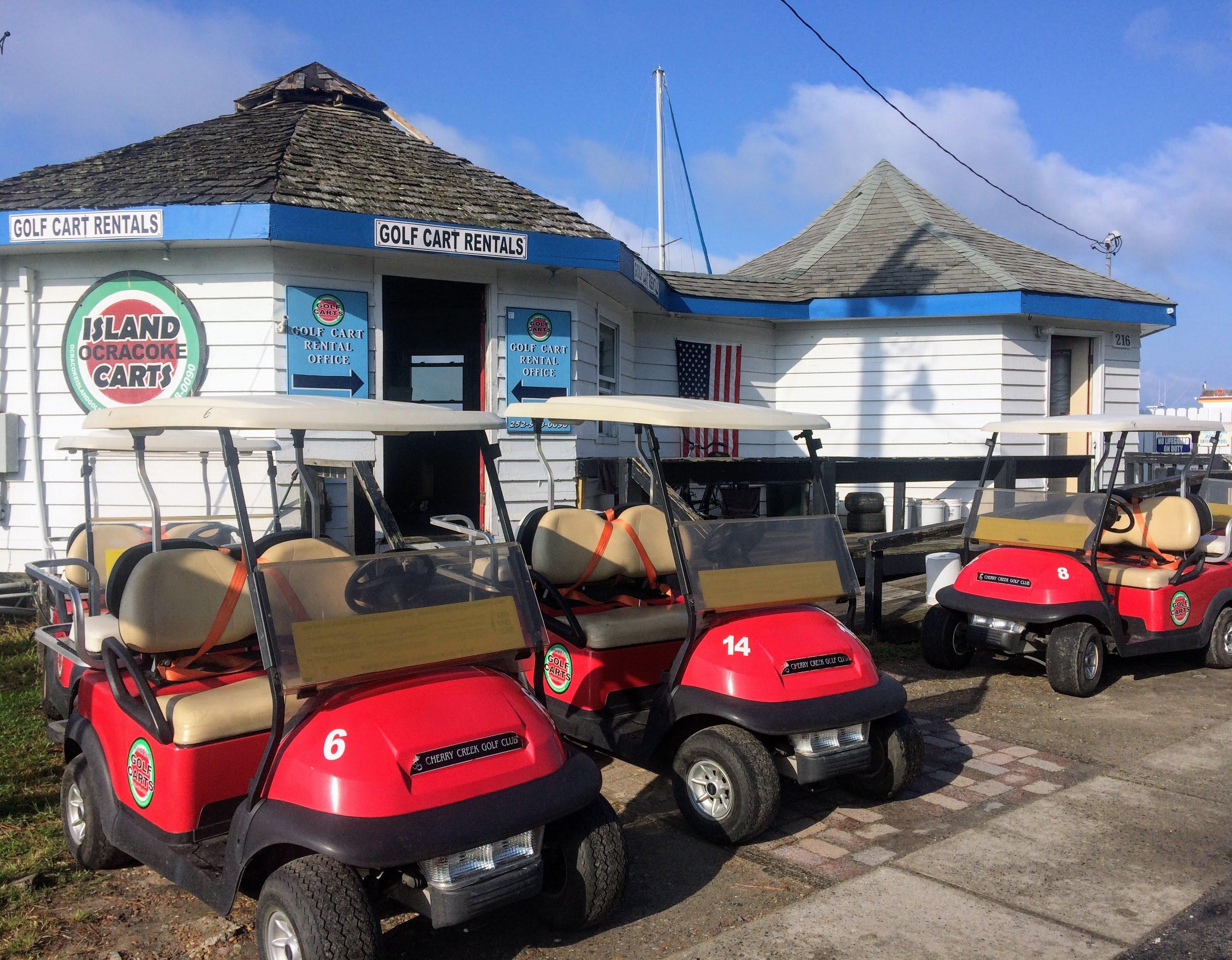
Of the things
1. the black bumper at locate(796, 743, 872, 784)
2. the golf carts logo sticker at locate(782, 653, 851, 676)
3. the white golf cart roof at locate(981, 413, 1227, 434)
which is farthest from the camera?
the white golf cart roof at locate(981, 413, 1227, 434)

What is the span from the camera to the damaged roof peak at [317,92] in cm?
1131

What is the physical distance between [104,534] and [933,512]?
384 inches

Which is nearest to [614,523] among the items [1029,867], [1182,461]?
[1029,867]

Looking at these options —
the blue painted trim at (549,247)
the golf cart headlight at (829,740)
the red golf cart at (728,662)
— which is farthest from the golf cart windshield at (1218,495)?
the golf cart headlight at (829,740)

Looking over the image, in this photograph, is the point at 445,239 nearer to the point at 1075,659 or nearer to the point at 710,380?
the point at 710,380

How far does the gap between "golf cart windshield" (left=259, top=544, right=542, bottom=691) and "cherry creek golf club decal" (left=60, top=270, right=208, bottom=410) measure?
232 inches

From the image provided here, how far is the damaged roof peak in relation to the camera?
37.1 ft

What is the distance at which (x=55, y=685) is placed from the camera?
5129 mm

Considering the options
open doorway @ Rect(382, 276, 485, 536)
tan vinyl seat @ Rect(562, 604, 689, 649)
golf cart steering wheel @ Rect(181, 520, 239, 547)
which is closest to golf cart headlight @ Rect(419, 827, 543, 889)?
tan vinyl seat @ Rect(562, 604, 689, 649)

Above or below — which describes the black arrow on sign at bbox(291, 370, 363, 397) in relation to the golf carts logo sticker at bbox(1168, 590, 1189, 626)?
above

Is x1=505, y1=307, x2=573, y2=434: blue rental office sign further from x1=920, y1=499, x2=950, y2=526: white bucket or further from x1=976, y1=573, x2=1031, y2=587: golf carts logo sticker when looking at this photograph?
x1=920, y1=499, x2=950, y2=526: white bucket

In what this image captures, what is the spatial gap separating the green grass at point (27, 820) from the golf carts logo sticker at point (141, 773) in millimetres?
501

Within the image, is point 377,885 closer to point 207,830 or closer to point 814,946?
point 207,830

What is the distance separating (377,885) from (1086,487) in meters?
9.94
